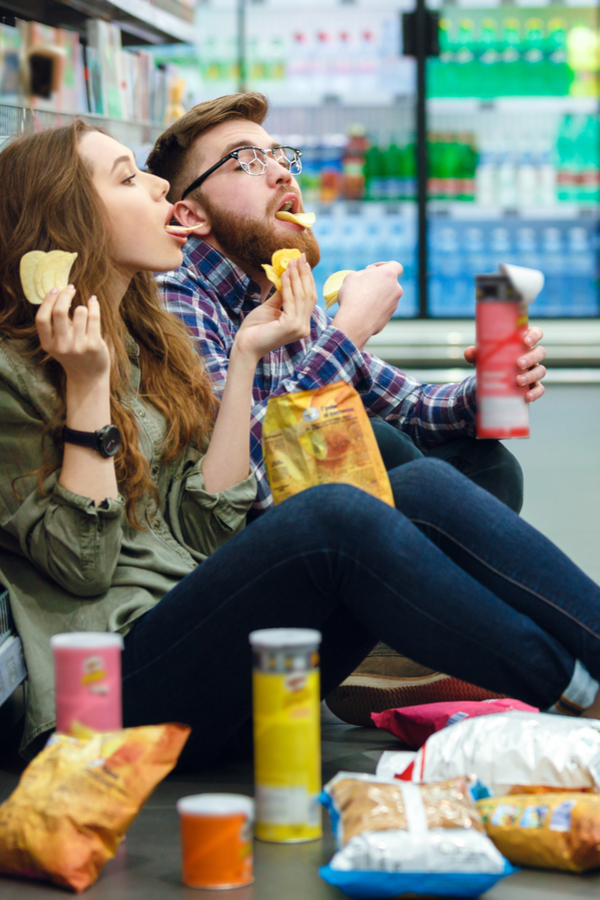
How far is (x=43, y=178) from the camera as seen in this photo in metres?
1.52

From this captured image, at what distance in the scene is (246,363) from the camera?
1.57 meters

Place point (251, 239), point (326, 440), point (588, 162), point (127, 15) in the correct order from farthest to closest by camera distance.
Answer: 1. point (588, 162)
2. point (127, 15)
3. point (251, 239)
4. point (326, 440)

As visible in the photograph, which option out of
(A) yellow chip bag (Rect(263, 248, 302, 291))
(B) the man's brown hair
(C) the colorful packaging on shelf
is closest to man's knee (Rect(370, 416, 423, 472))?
(A) yellow chip bag (Rect(263, 248, 302, 291))

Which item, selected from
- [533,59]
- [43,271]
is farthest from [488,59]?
[43,271]

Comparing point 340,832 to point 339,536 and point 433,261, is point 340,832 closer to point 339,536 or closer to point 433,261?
point 339,536

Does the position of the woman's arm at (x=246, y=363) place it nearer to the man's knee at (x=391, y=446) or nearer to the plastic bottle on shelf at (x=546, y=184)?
the man's knee at (x=391, y=446)

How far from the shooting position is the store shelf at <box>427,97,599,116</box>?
5742 mm

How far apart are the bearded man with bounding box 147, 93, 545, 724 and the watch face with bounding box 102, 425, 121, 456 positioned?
1.50ft

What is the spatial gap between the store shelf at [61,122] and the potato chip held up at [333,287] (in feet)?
1.64

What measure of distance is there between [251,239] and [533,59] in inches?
171

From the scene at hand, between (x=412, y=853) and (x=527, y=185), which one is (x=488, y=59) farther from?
(x=412, y=853)

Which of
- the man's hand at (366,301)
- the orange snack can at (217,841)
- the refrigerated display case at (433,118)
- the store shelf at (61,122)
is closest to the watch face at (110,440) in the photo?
the orange snack can at (217,841)

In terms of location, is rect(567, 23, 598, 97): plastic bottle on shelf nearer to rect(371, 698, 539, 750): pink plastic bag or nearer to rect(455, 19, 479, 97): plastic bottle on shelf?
rect(455, 19, 479, 97): plastic bottle on shelf

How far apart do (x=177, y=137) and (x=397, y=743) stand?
1.23 m
